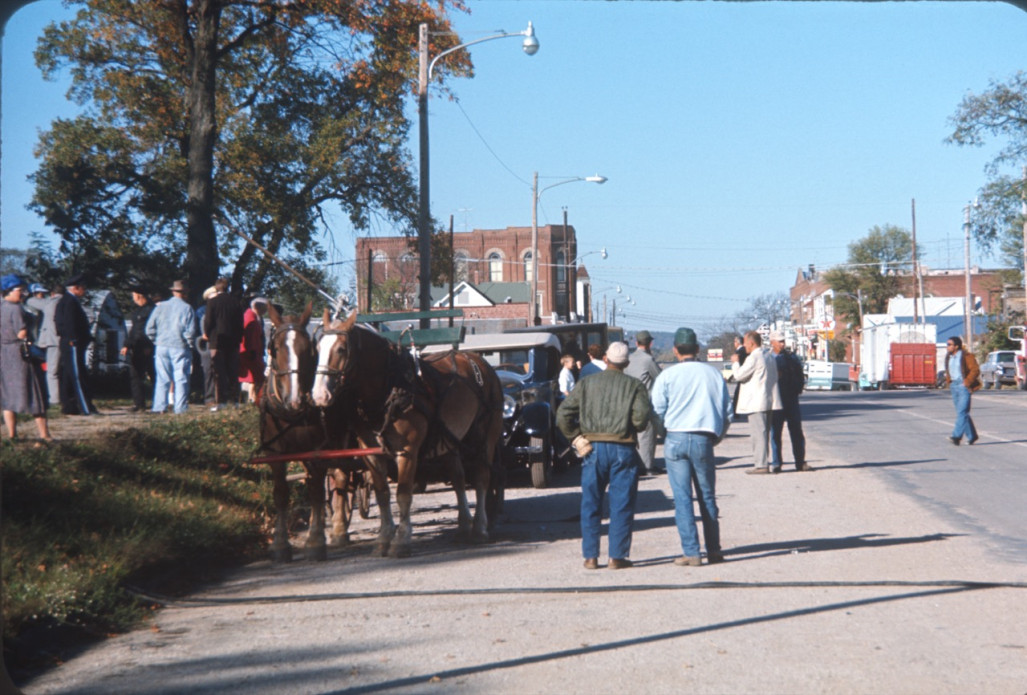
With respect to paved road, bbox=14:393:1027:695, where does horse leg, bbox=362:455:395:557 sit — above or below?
above

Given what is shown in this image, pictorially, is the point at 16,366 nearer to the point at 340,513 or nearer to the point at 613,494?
the point at 340,513

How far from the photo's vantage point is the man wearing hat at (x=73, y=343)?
1316 centimetres

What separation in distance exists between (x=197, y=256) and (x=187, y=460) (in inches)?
417

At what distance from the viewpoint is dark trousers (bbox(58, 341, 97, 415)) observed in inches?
545

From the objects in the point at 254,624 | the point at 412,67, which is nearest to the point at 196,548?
the point at 254,624

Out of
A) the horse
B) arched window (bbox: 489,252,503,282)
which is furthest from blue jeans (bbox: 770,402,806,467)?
arched window (bbox: 489,252,503,282)

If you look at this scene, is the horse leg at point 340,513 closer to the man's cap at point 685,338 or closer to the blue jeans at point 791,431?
Result: the man's cap at point 685,338

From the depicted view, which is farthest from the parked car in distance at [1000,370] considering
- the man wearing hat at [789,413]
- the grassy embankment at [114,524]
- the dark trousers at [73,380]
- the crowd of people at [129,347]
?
the grassy embankment at [114,524]

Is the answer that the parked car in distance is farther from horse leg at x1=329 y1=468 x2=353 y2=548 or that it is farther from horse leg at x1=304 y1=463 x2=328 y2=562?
horse leg at x1=304 y1=463 x2=328 y2=562

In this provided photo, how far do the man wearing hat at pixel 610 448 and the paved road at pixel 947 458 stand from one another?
3.26 m

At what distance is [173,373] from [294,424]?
665 cm

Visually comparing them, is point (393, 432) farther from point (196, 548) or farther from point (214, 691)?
point (214, 691)

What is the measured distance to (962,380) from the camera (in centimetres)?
2022

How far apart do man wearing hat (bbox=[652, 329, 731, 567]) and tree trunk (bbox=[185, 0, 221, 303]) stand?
14.5 m
